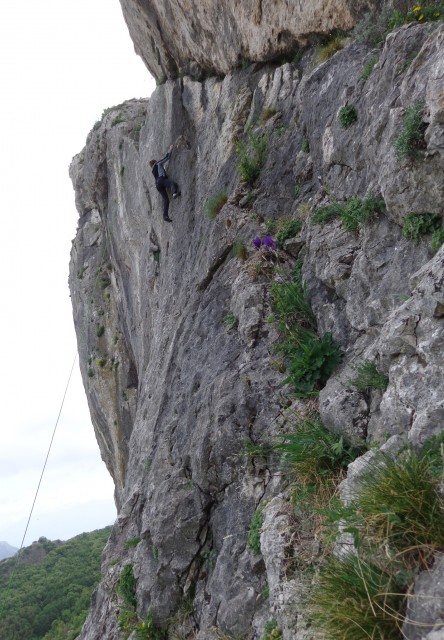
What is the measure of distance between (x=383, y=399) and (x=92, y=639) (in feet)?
22.1

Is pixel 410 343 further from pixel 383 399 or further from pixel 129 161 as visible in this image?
pixel 129 161

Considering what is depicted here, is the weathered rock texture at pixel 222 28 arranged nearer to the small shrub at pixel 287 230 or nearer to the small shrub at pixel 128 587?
the small shrub at pixel 287 230

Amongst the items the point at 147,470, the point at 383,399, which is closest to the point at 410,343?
the point at 383,399

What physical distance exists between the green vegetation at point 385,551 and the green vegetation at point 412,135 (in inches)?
109

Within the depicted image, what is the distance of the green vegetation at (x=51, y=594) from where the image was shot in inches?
1162

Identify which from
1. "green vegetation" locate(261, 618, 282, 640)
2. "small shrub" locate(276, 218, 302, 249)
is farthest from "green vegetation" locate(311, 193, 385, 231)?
"green vegetation" locate(261, 618, 282, 640)

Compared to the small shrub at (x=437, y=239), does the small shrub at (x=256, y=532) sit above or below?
below

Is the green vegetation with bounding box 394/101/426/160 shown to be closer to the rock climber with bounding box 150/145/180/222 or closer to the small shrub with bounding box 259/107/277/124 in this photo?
the small shrub with bounding box 259/107/277/124

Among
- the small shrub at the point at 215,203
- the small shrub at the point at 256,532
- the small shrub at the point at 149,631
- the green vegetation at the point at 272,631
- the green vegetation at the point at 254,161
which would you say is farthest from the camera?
the small shrub at the point at 215,203

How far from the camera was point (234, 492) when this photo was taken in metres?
5.93

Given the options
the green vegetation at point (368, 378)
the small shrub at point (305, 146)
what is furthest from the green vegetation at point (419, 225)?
the small shrub at point (305, 146)

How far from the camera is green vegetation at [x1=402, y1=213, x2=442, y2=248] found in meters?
4.62

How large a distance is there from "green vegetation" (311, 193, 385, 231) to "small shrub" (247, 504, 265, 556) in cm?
322

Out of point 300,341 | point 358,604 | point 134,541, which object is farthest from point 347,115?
point 134,541
